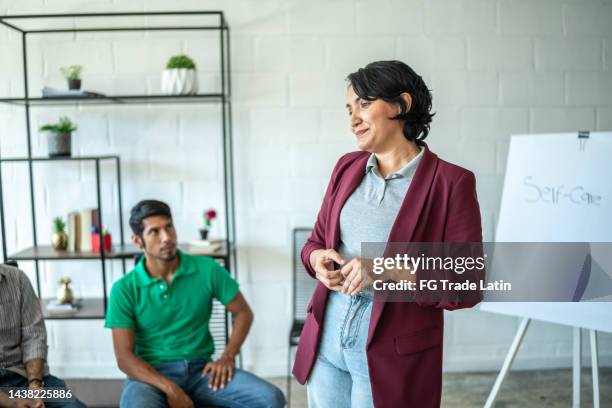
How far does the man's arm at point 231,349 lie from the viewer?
227 cm

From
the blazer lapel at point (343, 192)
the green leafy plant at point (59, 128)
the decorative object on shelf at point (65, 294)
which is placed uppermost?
the green leafy plant at point (59, 128)

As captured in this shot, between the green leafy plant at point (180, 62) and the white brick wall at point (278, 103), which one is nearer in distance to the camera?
the green leafy plant at point (180, 62)

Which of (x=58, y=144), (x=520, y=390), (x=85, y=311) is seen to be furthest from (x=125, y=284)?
(x=520, y=390)

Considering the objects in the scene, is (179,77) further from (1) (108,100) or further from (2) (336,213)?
(2) (336,213)

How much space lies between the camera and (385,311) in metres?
1.49

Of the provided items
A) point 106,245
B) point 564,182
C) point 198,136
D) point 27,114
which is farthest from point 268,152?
point 564,182

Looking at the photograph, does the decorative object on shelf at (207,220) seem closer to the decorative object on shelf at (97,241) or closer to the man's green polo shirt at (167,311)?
the decorative object on shelf at (97,241)

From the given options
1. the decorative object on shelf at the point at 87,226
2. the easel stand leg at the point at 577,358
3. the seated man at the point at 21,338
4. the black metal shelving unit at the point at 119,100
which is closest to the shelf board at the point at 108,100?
the black metal shelving unit at the point at 119,100

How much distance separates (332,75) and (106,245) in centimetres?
143

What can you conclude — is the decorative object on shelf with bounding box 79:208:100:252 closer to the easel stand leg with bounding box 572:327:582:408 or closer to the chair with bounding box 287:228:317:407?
the chair with bounding box 287:228:317:407

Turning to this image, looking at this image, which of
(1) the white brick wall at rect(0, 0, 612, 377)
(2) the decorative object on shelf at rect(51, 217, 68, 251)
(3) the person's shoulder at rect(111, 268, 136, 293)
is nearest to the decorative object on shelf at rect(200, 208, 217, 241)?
(1) the white brick wall at rect(0, 0, 612, 377)

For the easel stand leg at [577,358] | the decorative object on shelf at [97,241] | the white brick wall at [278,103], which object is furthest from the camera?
the white brick wall at [278,103]

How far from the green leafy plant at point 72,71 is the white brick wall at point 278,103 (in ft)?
0.16

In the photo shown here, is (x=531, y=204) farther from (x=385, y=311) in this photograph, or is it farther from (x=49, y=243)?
(x=49, y=243)
